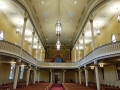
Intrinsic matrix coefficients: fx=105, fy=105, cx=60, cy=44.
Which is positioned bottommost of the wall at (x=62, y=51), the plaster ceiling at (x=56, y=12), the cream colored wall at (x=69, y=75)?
the cream colored wall at (x=69, y=75)

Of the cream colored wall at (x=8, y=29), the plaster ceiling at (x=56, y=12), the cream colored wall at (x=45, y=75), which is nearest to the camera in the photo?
the plaster ceiling at (x=56, y=12)

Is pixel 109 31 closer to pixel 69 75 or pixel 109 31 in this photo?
pixel 109 31

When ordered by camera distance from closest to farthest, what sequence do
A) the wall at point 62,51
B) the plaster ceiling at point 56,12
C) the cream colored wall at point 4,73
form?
1. the plaster ceiling at point 56,12
2. the cream colored wall at point 4,73
3. the wall at point 62,51

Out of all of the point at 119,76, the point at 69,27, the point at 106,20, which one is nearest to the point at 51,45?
the point at 69,27

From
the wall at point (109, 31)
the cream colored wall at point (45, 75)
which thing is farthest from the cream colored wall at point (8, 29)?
the wall at point (109, 31)

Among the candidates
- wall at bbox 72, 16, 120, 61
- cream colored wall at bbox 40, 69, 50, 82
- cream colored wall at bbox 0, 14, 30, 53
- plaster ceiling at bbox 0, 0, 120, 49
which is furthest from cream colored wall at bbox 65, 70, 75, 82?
cream colored wall at bbox 0, 14, 30, 53

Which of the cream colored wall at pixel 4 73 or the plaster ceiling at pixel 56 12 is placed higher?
the plaster ceiling at pixel 56 12

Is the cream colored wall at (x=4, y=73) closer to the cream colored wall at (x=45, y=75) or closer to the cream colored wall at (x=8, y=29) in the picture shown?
the cream colored wall at (x=8, y=29)

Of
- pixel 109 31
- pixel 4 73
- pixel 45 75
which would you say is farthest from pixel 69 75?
pixel 4 73

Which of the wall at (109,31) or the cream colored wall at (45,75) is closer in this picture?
the wall at (109,31)

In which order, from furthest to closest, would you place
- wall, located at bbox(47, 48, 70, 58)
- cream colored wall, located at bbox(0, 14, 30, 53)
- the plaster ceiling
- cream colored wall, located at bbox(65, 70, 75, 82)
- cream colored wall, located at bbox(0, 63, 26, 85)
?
wall, located at bbox(47, 48, 70, 58)
cream colored wall, located at bbox(65, 70, 75, 82)
cream colored wall, located at bbox(0, 63, 26, 85)
cream colored wall, located at bbox(0, 14, 30, 53)
the plaster ceiling

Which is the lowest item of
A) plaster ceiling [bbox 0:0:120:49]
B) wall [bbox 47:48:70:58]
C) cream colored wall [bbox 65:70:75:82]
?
cream colored wall [bbox 65:70:75:82]

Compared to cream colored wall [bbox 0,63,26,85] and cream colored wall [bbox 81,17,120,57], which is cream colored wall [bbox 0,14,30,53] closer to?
cream colored wall [bbox 0,63,26,85]

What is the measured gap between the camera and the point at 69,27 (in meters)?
A: 18.4
